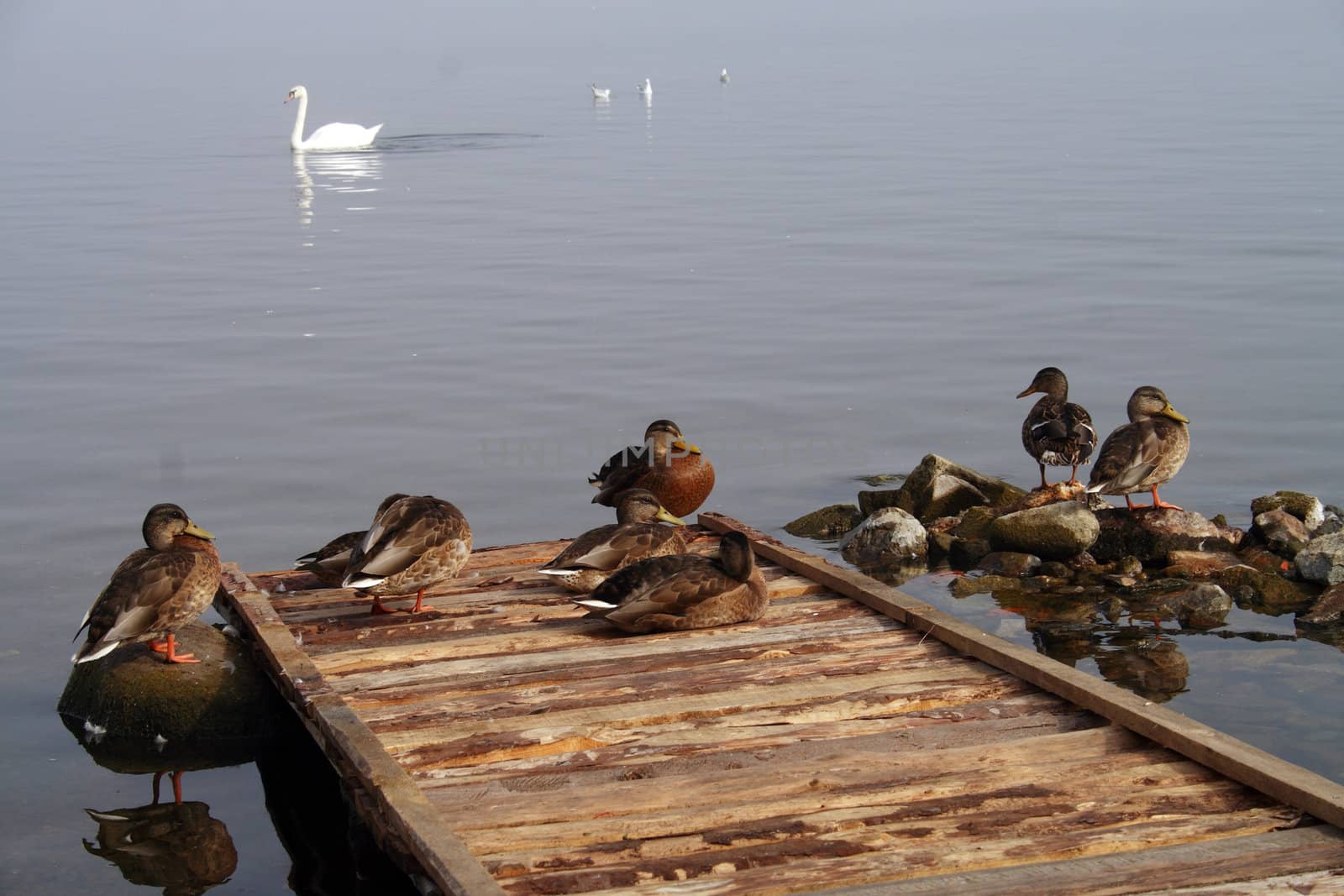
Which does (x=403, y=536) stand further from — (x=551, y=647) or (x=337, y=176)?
(x=337, y=176)

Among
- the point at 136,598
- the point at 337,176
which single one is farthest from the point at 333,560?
the point at 337,176

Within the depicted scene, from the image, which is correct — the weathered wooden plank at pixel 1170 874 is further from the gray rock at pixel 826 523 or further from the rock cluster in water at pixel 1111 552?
the gray rock at pixel 826 523

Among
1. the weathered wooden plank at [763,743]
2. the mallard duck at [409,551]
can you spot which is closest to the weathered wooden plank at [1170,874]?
the weathered wooden plank at [763,743]

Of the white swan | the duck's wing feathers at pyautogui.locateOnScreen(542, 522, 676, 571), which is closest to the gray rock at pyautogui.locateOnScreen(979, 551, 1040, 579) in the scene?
the duck's wing feathers at pyautogui.locateOnScreen(542, 522, 676, 571)

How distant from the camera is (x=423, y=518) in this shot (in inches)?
295

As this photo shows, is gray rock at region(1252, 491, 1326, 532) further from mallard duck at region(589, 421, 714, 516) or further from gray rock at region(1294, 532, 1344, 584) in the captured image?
mallard duck at region(589, 421, 714, 516)

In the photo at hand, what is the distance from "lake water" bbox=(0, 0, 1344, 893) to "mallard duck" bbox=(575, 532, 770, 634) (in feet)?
5.99

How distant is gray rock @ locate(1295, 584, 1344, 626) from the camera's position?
9.23 m

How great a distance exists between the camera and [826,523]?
11.7 metres

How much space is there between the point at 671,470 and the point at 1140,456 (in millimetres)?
2994

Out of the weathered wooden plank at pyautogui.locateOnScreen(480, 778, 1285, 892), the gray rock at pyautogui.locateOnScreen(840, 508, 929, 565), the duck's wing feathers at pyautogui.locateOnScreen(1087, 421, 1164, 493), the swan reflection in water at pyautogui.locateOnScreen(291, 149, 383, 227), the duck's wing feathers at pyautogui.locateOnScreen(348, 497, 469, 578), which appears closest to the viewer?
the weathered wooden plank at pyautogui.locateOnScreen(480, 778, 1285, 892)

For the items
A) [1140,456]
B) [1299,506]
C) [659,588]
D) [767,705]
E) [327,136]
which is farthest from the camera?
[327,136]

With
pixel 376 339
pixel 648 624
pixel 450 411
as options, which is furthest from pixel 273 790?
pixel 376 339

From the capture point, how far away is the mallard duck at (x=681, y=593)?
7262mm
